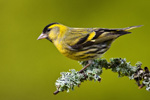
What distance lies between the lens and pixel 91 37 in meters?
2.47

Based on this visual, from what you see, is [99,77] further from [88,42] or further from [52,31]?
[52,31]

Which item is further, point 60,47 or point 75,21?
point 75,21

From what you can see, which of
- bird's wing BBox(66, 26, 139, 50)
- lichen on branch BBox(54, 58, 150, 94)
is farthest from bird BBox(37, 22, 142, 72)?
lichen on branch BBox(54, 58, 150, 94)

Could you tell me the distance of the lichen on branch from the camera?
1797 mm

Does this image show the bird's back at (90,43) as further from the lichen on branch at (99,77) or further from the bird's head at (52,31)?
the lichen on branch at (99,77)

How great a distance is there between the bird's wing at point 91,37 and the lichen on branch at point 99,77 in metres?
0.36

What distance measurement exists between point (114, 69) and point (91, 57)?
1.48 feet

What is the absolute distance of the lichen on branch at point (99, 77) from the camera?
180 cm

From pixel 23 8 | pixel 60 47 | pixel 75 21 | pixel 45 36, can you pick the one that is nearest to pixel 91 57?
pixel 60 47

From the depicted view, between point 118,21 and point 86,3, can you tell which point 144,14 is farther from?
point 86,3

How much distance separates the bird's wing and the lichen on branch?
0.36m

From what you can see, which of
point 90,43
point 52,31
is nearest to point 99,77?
point 90,43

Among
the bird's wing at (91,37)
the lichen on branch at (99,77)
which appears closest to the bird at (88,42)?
the bird's wing at (91,37)

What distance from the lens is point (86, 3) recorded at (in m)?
3.13
